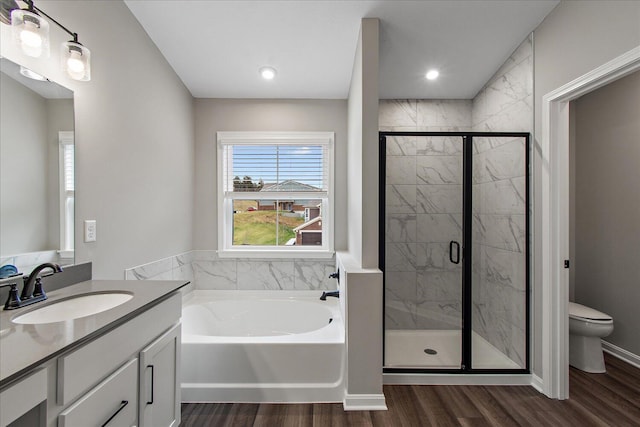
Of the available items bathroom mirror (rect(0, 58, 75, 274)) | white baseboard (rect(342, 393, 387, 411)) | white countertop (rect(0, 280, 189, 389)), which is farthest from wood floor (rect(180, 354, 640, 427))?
bathroom mirror (rect(0, 58, 75, 274))

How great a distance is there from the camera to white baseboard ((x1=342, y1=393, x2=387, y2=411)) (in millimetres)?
1904

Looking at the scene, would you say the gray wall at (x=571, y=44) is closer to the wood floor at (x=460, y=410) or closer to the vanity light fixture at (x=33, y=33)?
the wood floor at (x=460, y=410)

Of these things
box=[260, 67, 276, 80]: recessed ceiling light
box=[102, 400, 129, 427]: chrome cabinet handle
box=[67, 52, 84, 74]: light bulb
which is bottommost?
box=[102, 400, 129, 427]: chrome cabinet handle

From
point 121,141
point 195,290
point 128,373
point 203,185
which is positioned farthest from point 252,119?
point 128,373

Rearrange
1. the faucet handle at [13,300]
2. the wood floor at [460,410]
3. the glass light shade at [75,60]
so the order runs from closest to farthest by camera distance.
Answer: the faucet handle at [13,300] < the glass light shade at [75,60] < the wood floor at [460,410]

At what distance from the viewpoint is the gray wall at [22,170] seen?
117 cm

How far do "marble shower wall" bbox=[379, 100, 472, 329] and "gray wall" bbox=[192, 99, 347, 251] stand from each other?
0.69 meters

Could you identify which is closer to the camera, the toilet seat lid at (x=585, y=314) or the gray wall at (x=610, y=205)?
the toilet seat lid at (x=585, y=314)

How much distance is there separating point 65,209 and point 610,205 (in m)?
4.02

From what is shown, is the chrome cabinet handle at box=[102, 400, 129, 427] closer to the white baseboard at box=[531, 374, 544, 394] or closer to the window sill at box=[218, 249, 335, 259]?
the window sill at box=[218, 249, 335, 259]

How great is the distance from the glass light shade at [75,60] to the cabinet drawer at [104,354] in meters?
1.13

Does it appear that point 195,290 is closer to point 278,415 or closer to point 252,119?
point 278,415

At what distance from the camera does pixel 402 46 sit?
2.31 metres

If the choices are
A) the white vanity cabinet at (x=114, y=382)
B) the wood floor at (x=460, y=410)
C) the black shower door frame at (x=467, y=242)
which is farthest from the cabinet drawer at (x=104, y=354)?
the black shower door frame at (x=467, y=242)
